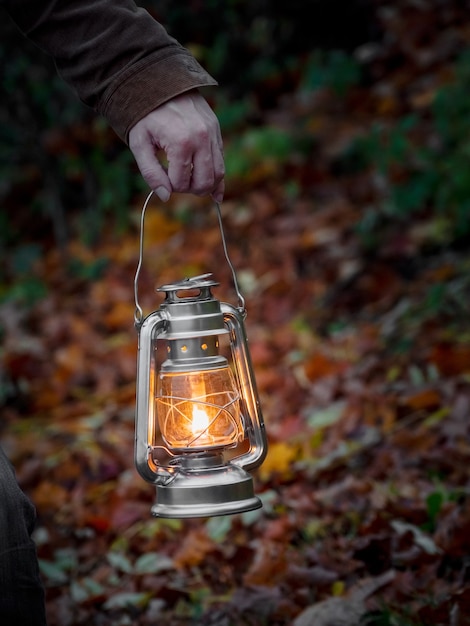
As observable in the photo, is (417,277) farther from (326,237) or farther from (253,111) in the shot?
(253,111)

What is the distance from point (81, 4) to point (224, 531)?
177 cm

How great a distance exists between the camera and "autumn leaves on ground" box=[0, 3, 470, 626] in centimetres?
246

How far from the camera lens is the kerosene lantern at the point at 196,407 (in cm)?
177

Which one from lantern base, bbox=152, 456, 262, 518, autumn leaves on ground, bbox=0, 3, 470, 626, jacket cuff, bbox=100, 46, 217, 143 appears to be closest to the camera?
jacket cuff, bbox=100, 46, 217, 143

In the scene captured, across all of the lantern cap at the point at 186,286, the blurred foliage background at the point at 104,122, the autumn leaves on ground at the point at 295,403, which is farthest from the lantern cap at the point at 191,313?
the blurred foliage background at the point at 104,122

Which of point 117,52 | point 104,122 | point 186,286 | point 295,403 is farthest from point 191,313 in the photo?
point 104,122

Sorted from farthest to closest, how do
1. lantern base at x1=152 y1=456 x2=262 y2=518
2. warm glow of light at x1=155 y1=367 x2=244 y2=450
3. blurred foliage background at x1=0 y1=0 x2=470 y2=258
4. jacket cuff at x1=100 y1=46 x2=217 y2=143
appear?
blurred foliage background at x1=0 y1=0 x2=470 y2=258 → warm glow of light at x1=155 y1=367 x2=244 y2=450 → lantern base at x1=152 y1=456 x2=262 y2=518 → jacket cuff at x1=100 y1=46 x2=217 y2=143

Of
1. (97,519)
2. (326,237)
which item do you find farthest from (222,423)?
(326,237)

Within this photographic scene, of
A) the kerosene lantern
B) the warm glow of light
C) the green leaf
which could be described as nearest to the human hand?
the kerosene lantern

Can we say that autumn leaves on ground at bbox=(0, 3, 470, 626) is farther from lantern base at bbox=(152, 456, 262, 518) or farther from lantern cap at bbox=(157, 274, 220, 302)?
lantern cap at bbox=(157, 274, 220, 302)

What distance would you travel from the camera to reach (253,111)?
23.8ft

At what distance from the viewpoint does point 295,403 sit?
391 centimetres

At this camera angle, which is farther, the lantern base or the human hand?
the lantern base

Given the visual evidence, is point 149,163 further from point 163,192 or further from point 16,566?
point 16,566
